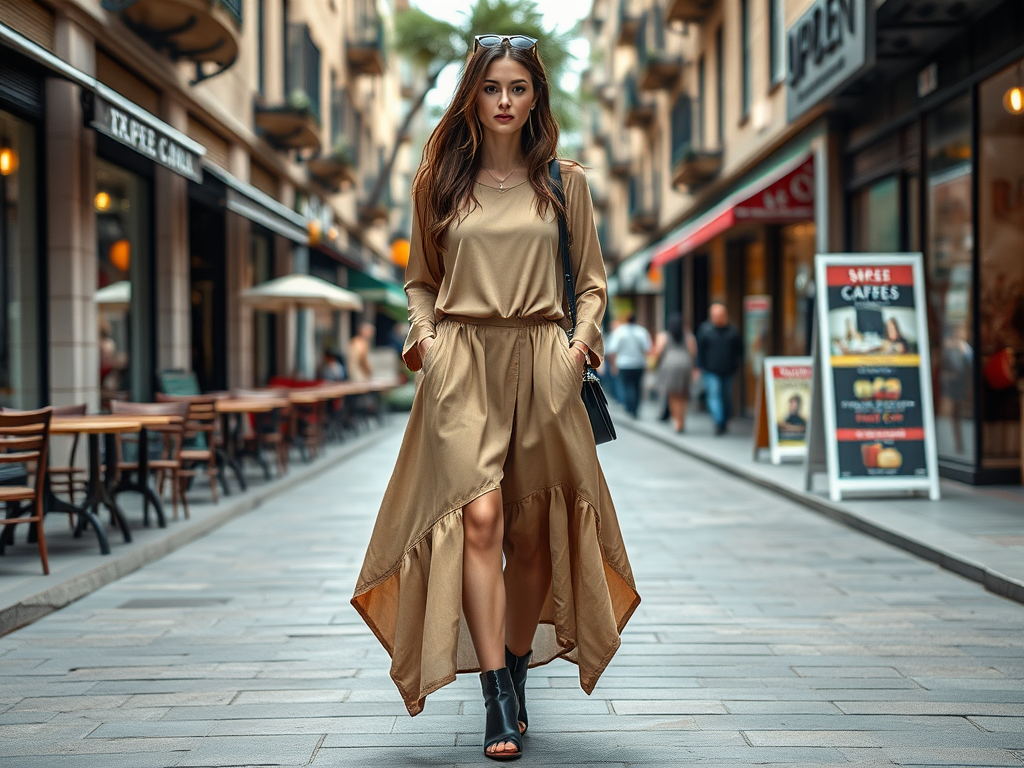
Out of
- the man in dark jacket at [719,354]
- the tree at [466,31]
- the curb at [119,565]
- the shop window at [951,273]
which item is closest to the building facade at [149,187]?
the curb at [119,565]

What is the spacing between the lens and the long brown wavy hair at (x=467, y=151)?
342 centimetres

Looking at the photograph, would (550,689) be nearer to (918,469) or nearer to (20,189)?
(918,469)

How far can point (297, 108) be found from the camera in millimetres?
17234

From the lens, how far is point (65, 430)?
22.3 ft

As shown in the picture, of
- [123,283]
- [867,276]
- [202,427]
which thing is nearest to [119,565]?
[202,427]

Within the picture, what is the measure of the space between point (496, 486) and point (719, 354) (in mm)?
13676

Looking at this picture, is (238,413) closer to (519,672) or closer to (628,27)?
(519,672)

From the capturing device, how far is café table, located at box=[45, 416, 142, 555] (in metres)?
6.86

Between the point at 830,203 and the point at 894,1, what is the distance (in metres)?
4.47

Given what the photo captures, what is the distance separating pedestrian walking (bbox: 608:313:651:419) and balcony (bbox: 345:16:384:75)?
1062cm

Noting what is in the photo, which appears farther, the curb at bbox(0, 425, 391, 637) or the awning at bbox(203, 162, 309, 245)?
the awning at bbox(203, 162, 309, 245)

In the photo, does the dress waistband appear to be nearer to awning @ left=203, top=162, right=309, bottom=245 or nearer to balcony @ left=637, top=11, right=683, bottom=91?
awning @ left=203, top=162, right=309, bottom=245

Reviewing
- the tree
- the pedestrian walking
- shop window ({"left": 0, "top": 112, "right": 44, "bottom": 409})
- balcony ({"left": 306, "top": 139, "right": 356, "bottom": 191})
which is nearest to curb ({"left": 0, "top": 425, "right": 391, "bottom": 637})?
shop window ({"left": 0, "top": 112, "right": 44, "bottom": 409})

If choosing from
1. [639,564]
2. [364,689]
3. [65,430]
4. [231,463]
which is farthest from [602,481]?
[231,463]
